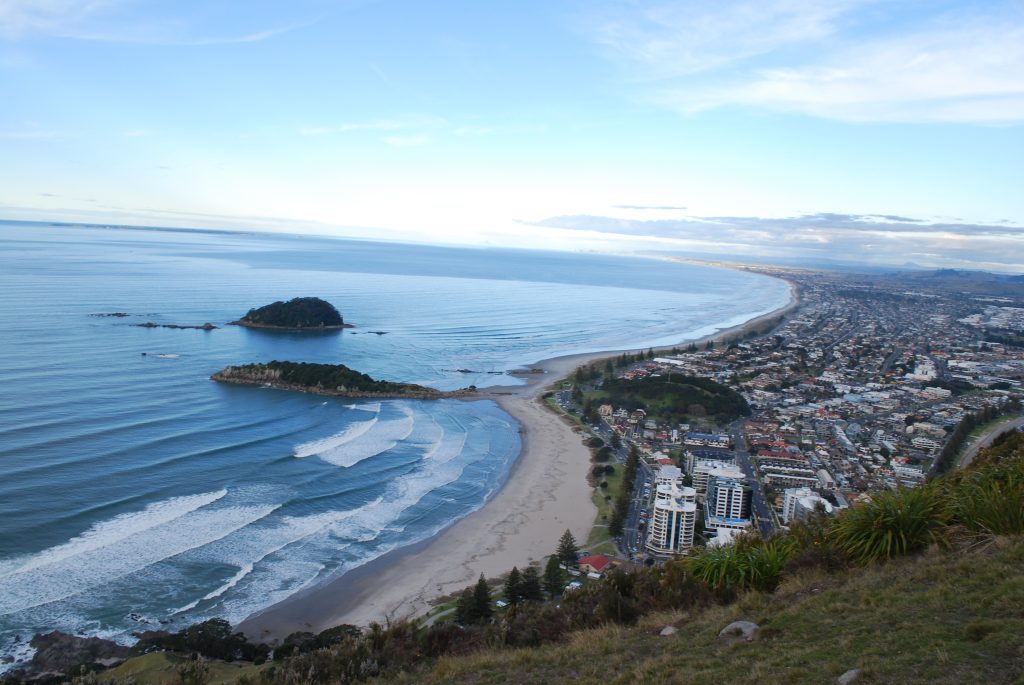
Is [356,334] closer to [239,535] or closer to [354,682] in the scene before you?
[239,535]

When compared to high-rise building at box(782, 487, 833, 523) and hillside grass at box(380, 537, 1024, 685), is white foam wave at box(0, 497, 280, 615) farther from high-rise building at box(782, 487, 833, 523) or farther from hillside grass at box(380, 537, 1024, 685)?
high-rise building at box(782, 487, 833, 523)

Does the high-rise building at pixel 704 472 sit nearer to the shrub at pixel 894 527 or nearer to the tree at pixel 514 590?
the tree at pixel 514 590

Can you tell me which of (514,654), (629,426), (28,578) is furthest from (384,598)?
(629,426)

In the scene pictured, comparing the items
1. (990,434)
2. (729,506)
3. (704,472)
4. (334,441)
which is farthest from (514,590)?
(990,434)

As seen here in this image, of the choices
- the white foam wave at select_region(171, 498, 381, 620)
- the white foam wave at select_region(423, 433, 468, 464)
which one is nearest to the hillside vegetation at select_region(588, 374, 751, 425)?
the white foam wave at select_region(423, 433, 468, 464)

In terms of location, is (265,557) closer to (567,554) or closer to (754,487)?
(567,554)
